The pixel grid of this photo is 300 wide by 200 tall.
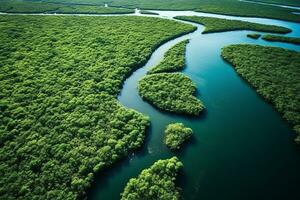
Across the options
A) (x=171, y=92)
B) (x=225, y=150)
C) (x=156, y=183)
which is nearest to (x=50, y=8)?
(x=171, y=92)

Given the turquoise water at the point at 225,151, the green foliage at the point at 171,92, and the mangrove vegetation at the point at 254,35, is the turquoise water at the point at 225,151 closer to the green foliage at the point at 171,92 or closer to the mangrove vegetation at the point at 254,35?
the green foliage at the point at 171,92

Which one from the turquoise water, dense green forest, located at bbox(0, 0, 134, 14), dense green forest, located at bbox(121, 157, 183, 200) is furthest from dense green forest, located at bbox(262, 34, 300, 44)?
dense green forest, located at bbox(121, 157, 183, 200)

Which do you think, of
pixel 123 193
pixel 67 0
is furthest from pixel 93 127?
pixel 67 0

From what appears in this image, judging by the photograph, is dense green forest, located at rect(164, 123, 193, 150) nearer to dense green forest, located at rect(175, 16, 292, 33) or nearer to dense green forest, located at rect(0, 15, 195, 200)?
dense green forest, located at rect(0, 15, 195, 200)

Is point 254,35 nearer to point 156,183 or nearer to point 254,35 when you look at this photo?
point 254,35

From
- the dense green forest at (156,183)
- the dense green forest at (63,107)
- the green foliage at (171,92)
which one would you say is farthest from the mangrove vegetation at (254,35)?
the dense green forest at (156,183)

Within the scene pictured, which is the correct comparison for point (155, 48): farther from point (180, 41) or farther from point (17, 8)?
point (17, 8)

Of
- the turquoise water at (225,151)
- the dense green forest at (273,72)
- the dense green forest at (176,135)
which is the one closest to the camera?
the turquoise water at (225,151)
